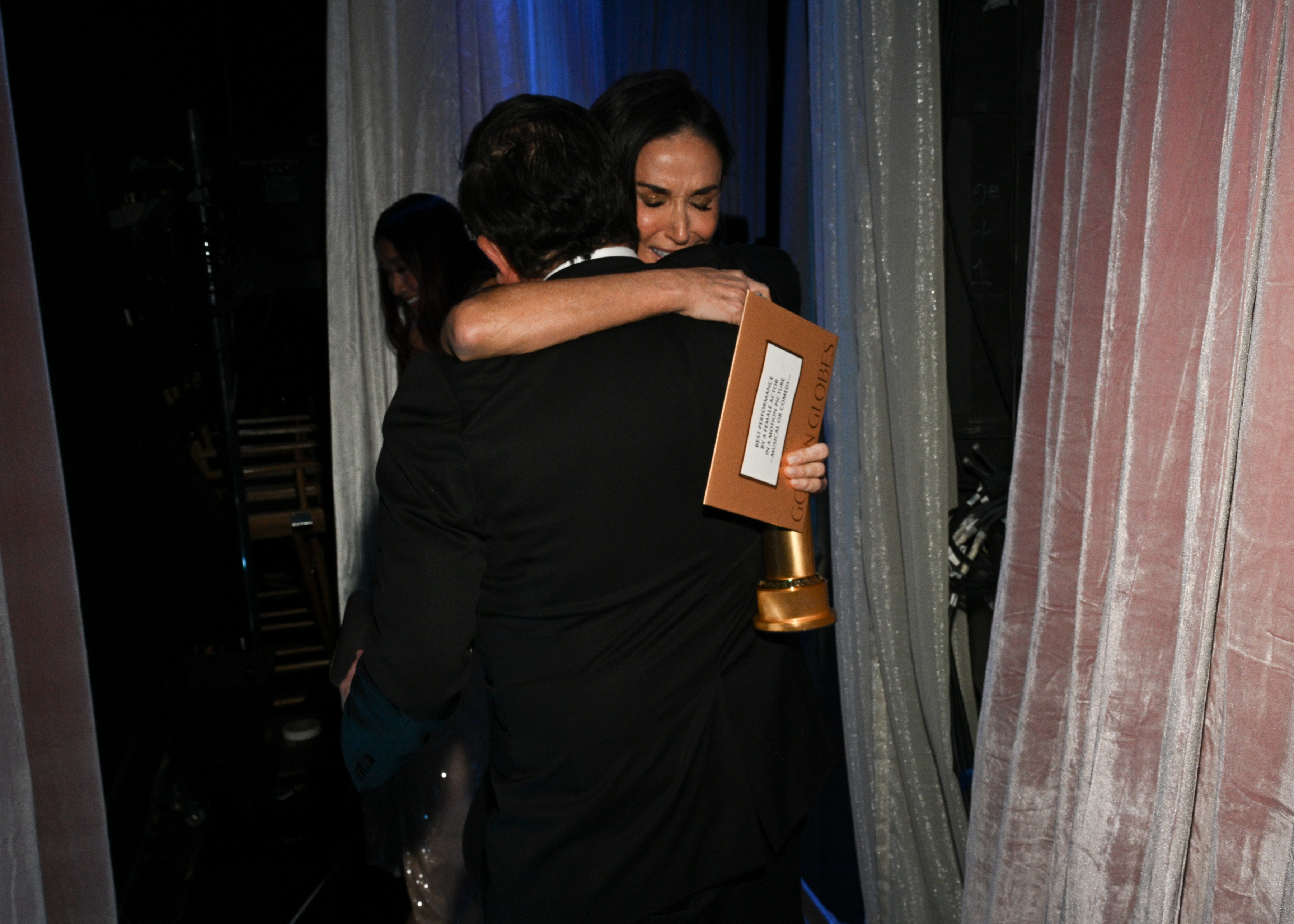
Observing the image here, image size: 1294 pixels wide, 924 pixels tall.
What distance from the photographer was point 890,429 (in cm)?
163

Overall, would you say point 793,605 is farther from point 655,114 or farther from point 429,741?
point 429,741

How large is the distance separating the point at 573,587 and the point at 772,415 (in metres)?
0.27

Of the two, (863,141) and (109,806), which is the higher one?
(863,141)

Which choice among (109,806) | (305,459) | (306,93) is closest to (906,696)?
(109,806)

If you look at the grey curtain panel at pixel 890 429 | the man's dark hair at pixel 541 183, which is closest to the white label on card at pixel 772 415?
the man's dark hair at pixel 541 183

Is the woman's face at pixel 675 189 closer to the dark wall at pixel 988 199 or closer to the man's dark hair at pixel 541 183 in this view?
the man's dark hair at pixel 541 183

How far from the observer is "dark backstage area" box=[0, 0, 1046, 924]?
1127mm

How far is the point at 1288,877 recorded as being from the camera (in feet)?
2.81

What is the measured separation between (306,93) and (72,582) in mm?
4094

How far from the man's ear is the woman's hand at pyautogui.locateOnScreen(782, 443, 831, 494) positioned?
1.15 ft

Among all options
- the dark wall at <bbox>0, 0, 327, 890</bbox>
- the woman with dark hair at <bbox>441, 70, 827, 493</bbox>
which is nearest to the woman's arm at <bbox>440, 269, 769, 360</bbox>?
the woman with dark hair at <bbox>441, 70, 827, 493</bbox>

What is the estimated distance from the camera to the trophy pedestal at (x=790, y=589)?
958 millimetres

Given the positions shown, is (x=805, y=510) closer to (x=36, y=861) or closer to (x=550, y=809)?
(x=550, y=809)

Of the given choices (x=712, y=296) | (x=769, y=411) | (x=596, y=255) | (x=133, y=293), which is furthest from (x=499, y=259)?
(x=133, y=293)
